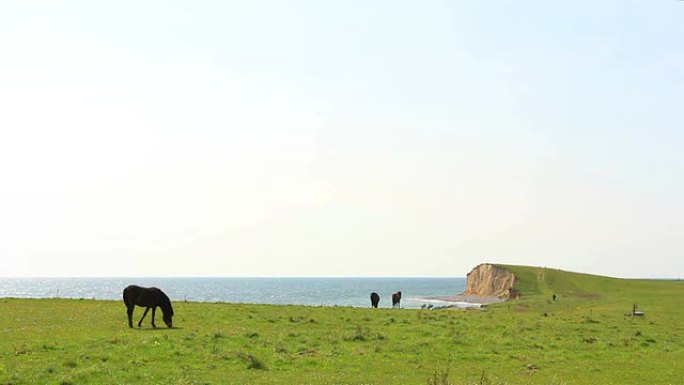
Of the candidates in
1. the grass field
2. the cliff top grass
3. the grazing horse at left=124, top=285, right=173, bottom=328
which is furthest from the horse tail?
the cliff top grass

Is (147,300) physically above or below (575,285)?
above

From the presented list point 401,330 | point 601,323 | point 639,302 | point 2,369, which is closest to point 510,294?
point 639,302

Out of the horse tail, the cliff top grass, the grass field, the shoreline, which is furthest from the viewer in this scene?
the shoreline

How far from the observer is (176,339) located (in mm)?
27750

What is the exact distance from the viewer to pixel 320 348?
2752 centimetres

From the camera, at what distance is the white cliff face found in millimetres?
136250

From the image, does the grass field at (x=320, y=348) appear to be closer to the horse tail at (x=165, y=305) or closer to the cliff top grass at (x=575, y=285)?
the horse tail at (x=165, y=305)

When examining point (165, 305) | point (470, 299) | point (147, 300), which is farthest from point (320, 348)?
point (470, 299)

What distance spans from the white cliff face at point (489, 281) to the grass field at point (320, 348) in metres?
92.8

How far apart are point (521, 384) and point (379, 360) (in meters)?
6.56

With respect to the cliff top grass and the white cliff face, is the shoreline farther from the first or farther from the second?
the cliff top grass

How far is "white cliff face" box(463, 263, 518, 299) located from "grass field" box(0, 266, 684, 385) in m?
92.8

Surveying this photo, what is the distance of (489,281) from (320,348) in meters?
123

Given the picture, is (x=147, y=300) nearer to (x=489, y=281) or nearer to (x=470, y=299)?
(x=470, y=299)
